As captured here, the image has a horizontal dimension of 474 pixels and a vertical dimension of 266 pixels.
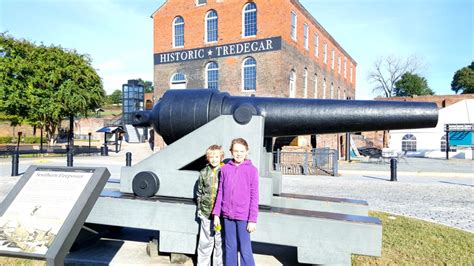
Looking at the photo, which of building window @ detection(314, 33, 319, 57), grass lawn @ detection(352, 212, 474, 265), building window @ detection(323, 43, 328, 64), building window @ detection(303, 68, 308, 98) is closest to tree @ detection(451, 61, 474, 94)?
building window @ detection(323, 43, 328, 64)

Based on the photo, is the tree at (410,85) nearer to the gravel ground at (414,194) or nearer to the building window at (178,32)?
the building window at (178,32)

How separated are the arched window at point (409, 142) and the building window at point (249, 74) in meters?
17.4

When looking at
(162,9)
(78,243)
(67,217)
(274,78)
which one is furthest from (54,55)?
(67,217)

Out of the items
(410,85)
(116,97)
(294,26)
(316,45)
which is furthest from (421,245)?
(116,97)

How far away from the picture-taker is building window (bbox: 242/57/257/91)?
2135 centimetres

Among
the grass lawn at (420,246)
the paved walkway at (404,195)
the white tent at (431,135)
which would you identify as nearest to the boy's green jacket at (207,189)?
the paved walkway at (404,195)

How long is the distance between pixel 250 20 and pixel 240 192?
20.0 meters

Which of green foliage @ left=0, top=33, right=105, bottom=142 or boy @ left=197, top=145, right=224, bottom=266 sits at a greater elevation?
green foliage @ left=0, top=33, right=105, bottom=142

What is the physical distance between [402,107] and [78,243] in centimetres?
382

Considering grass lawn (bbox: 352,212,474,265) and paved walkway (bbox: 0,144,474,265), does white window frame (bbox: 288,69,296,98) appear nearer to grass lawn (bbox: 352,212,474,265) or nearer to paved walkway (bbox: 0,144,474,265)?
paved walkway (bbox: 0,144,474,265)

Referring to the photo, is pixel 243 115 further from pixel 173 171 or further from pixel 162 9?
pixel 162 9

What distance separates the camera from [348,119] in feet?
11.8

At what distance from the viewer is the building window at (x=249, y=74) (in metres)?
21.3

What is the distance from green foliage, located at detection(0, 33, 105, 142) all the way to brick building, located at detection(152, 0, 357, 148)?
504 cm
